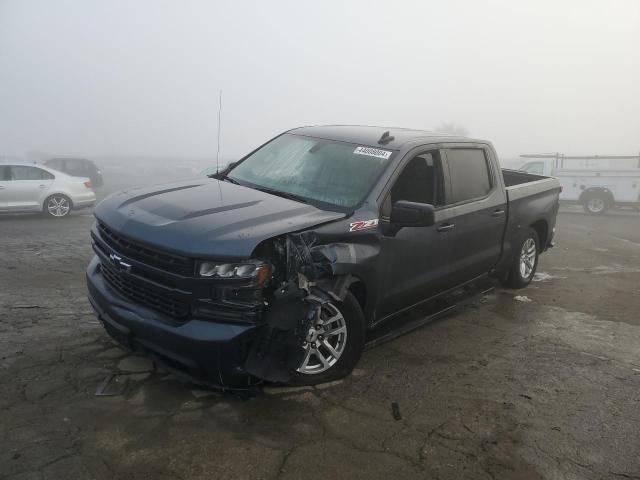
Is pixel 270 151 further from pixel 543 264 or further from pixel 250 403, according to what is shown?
pixel 543 264

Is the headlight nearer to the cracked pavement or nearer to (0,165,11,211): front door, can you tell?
the cracked pavement

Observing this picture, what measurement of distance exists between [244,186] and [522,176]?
4.26m

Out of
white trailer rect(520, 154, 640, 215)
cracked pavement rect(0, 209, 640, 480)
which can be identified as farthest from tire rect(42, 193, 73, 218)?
white trailer rect(520, 154, 640, 215)

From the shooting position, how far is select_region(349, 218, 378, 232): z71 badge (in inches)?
149

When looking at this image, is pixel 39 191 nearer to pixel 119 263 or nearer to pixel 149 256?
pixel 119 263

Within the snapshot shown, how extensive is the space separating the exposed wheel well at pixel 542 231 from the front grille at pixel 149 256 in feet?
15.6

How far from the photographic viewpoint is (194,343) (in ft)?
10.3

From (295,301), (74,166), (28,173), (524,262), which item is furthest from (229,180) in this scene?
(74,166)

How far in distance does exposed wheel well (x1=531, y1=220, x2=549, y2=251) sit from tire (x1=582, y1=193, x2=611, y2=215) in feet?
39.1

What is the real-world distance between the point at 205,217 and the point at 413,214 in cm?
146

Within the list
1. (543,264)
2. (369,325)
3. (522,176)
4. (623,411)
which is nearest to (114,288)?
(369,325)

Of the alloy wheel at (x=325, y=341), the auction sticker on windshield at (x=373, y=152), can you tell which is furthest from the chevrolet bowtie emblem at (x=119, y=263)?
the auction sticker on windshield at (x=373, y=152)

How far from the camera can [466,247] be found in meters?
4.95

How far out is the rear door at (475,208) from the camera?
16.0 feet
